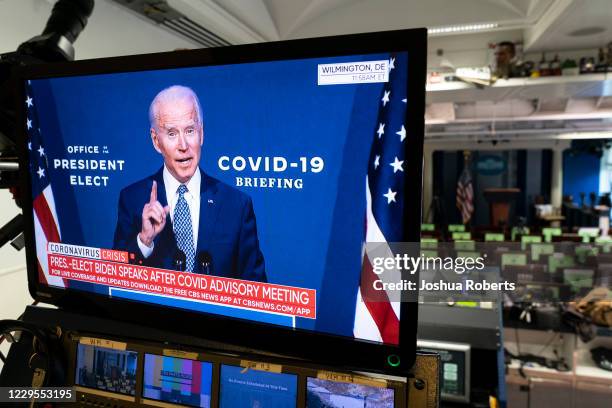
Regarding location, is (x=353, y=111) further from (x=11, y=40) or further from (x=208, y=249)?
(x=11, y=40)

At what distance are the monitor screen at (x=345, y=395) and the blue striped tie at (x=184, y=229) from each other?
29cm

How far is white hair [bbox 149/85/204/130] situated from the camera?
2.35 ft

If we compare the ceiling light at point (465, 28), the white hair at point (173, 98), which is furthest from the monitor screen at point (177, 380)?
the ceiling light at point (465, 28)

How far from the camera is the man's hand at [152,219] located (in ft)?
2.52

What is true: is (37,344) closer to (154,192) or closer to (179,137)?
(154,192)

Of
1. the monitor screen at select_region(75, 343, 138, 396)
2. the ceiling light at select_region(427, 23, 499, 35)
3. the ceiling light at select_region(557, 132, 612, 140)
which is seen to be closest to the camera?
the monitor screen at select_region(75, 343, 138, 396)

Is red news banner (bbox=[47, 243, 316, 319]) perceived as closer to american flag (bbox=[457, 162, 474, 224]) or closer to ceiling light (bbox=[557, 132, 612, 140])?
ceiling light (bbox=[557, 132, 612, 140])

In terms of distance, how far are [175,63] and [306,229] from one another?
35cm

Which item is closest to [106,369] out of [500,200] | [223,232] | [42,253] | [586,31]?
[42,253]

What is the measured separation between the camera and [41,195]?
887 millimetres

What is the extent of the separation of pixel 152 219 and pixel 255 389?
35cm

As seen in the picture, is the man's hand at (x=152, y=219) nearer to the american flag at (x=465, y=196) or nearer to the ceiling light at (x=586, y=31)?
the ceiling light at (x=586, y=31)

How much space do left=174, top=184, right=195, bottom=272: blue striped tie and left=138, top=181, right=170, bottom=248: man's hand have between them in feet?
0.09

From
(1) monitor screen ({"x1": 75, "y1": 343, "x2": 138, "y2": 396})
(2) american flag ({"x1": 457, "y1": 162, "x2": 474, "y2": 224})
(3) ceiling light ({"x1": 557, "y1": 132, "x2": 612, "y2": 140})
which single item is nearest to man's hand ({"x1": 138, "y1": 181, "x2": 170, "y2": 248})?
(1) monitor screen ({"x1": 75, "y1": 343, "x2": 138, "y2": 396})
